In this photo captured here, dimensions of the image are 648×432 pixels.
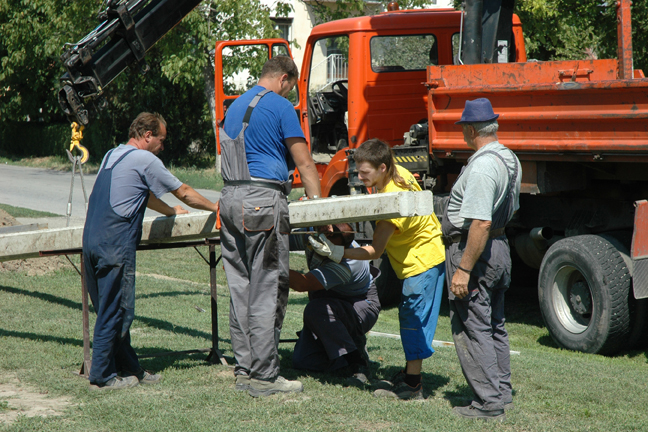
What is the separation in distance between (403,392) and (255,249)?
4.25ft

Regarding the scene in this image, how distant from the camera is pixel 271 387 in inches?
163

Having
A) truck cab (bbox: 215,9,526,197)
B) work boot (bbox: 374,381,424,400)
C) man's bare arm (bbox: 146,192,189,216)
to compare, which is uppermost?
truck cab (bbox: 215,9,526,197)

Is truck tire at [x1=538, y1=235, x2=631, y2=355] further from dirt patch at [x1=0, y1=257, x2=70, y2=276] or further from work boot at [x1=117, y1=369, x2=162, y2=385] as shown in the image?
dirt patch at [x1=0, y1=257, x2=70, y2=276]

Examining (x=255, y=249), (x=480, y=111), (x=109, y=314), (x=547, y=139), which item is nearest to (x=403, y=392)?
(x=255, y=249)

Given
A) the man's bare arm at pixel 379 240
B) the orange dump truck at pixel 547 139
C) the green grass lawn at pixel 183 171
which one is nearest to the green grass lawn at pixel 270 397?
the orange dump truck at pixel 547 139

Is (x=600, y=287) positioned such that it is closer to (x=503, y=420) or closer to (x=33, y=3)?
(x=503, y=420)

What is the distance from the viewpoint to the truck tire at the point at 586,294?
5531 millimetres

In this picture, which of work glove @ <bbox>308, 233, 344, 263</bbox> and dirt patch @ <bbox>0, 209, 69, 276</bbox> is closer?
work glove @ <bbox>308, 233, 344, 263</bbox>

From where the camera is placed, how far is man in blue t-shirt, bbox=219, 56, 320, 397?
159 inches

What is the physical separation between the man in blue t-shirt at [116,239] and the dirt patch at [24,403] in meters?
0.28

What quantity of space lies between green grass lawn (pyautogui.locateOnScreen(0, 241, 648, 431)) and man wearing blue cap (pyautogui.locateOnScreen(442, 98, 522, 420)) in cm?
26

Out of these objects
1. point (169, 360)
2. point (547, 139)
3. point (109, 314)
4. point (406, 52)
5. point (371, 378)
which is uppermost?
point (406, 52)

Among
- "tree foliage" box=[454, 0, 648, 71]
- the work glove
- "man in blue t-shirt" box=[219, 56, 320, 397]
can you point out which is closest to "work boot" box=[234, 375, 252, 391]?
"man in blue t-shirt" box=[219, 56, 320, 397]

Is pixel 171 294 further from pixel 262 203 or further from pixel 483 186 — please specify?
pixel 483 186
